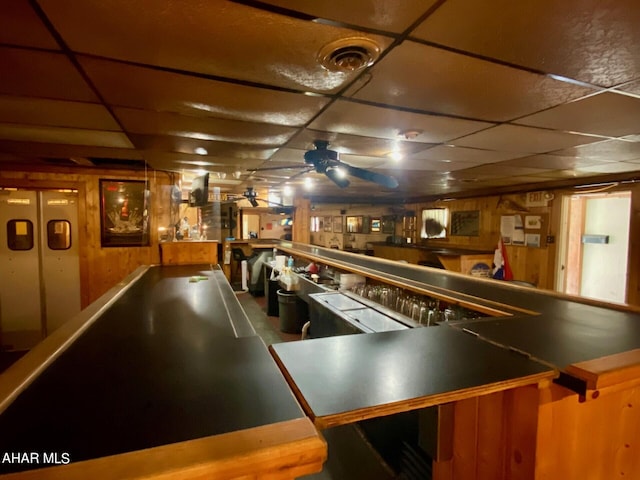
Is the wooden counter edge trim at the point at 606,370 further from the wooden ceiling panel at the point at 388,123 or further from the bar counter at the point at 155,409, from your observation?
the wooden ceiling panel at the point at 388,123

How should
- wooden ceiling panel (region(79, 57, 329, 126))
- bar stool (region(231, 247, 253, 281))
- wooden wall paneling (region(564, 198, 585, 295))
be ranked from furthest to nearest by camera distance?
1. bar stool (region(231, 247, 253, 281))
2. wooden wall paneling (region(564, 198, 585, 295))
3. wooden ceiling panel (region(79, 57, 329, 126))

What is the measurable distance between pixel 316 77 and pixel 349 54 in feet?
0.87

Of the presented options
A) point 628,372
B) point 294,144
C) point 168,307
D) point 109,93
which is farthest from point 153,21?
point 628,372

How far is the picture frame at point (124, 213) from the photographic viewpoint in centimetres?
418

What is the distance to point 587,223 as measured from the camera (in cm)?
533

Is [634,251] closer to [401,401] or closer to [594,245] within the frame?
[594,245]

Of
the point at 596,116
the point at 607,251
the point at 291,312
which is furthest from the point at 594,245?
the point at 291,312

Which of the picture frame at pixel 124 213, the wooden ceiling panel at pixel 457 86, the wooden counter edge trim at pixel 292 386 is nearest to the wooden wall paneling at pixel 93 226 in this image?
the picture frame at pixel 124 213

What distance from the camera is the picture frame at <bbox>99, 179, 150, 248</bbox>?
418 centimetres

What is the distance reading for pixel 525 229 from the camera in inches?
222

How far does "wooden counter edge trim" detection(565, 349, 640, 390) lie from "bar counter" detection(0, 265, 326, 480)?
2.78 ft

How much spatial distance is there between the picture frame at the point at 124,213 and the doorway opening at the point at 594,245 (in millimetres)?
6207

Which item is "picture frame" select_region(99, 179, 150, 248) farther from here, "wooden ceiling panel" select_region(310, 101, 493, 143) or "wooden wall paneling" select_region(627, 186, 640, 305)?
"wooden wall paneling" select_region(627, 186, 640, 305)

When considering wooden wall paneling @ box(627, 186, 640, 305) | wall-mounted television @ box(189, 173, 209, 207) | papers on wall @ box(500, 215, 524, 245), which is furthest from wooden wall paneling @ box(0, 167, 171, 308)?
wooden wall paneling @ box(627, 186, 640, 305)
